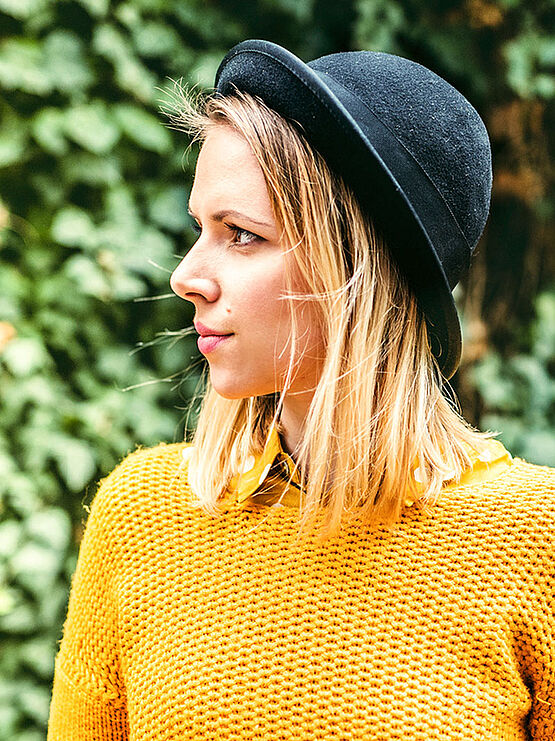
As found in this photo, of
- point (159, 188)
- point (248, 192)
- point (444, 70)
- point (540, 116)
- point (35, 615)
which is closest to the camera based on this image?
point (248, 192)

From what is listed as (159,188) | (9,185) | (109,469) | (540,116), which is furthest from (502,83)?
(109,469)

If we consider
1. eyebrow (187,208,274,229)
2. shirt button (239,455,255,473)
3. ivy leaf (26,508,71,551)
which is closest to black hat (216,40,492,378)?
eyebrow (187,208,274,229)

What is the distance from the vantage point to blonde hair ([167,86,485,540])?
92 centimetres

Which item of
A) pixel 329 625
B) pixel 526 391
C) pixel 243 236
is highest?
pixel 243 236

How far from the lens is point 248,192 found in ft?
3.02

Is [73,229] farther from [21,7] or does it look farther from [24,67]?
[21,7]

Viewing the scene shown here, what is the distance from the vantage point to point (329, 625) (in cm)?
96

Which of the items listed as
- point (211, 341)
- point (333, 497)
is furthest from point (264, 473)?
point (211, 341)

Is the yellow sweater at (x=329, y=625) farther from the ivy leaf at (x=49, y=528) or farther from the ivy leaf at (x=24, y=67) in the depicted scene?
the ivy leaf at (x=24, y=67)

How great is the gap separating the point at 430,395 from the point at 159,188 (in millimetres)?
1063

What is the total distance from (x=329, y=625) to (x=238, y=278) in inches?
18.0

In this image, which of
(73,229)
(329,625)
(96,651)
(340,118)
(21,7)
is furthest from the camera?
(73,229)

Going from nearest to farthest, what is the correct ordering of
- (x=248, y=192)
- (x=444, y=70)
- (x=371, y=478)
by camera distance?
(x=248, y=192)
(x=371, y=478)
(x=444, y=70)

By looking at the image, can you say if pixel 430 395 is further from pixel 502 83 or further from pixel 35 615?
pixel 502 83
